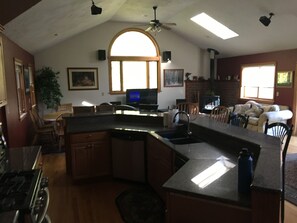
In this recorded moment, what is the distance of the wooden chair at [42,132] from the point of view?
577 centimetres

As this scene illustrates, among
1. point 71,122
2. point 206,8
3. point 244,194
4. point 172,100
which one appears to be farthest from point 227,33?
point 244,194

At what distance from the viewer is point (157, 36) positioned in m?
9.19

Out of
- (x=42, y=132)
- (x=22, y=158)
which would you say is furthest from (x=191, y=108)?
(x=22, y=158)

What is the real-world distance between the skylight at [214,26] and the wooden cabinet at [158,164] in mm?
5498

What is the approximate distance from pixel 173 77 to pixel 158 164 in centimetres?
690

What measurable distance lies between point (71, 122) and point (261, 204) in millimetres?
3395

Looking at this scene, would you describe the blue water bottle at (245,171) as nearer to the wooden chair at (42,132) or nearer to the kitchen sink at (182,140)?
the kitchen sink at (182,140)

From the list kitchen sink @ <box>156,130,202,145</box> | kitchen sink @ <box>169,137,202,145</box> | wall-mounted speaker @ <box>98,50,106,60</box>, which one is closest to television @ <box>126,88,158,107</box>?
wall-mounted speaker @ <box>98,50,106,60</box>

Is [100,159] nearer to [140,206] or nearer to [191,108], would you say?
[140,206]

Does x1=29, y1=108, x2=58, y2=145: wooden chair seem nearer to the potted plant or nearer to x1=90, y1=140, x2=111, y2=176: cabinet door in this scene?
the potted plant

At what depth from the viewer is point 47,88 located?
744 cm

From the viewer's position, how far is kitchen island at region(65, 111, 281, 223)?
4.57 feet

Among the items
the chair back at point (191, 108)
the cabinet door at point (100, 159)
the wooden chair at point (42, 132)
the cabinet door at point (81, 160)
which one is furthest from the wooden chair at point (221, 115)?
the wooden chair at point (42, 132)

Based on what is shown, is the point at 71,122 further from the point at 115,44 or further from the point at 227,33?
the point at 227,33
